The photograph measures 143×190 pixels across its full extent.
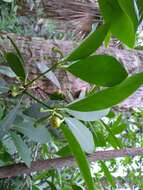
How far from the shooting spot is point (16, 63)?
0.62 meters

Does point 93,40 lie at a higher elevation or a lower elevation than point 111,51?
lower

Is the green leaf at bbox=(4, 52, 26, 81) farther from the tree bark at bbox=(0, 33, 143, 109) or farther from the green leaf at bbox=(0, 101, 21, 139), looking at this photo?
the tree bark at bbox=(0, 33, 143, 109)

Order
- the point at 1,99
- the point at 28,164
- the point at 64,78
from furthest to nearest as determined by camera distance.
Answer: the point at 64,78 → the point at 1,99 → the point at 28,164

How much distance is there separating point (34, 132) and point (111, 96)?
229 mm

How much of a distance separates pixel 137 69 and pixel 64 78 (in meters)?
0.26

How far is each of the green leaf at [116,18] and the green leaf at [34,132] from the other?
0.25 m

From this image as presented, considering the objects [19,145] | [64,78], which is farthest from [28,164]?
[64,78]

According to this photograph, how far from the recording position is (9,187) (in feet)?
3.40

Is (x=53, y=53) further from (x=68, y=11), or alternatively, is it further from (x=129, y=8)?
(x=68, y=11)

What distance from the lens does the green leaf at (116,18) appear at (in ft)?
1.89

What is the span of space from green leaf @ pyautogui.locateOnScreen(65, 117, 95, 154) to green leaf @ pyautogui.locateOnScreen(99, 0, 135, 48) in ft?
0.58

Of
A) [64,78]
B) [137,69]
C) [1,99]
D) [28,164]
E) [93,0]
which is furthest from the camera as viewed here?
[93,0]

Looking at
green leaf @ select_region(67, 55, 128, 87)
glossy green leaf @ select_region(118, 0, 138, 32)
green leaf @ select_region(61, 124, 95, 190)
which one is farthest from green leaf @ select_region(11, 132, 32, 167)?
glossy green leaf @ select_region(118, 0, 138, 32)

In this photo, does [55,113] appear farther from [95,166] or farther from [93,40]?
[95,166]
